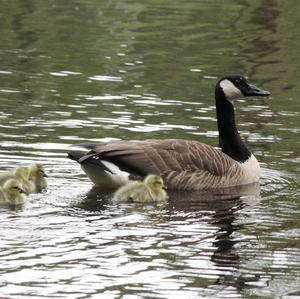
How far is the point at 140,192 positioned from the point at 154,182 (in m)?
0.24

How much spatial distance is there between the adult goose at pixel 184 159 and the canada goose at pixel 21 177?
0.55 meters

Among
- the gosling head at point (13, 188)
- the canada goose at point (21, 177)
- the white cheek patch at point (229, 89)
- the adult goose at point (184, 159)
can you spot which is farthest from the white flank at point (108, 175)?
the white cheek patch at point (229, 89)

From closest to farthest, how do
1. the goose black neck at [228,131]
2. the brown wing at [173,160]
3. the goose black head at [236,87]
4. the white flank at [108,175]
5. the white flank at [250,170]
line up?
the white flank at [108,175], the brown wing at [173,160], the white flank at [250,170], the goose black neck at [228,131], the goose black head at [236,87]

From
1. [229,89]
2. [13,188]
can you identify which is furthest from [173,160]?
[13,188]

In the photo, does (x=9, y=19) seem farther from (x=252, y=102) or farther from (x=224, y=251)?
(x=224, y=251)

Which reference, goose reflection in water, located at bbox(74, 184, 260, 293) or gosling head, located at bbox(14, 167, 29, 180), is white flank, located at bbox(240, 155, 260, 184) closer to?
goose reflection in water, located at bbox(74, 184, 260, 293)

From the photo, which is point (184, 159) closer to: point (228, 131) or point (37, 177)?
point (228, 131)

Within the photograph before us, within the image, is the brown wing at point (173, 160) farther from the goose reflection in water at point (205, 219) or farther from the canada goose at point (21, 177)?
the canada goose at point (21, 177)

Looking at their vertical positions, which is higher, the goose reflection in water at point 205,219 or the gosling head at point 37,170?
the gosling head at point 37,170

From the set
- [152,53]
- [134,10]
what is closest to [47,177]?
[152,53]

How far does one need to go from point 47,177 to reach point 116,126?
2.86 meters

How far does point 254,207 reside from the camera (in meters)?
12.3

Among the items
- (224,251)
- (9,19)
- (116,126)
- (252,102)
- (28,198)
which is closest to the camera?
(224,251)

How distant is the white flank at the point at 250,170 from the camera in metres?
13.6
